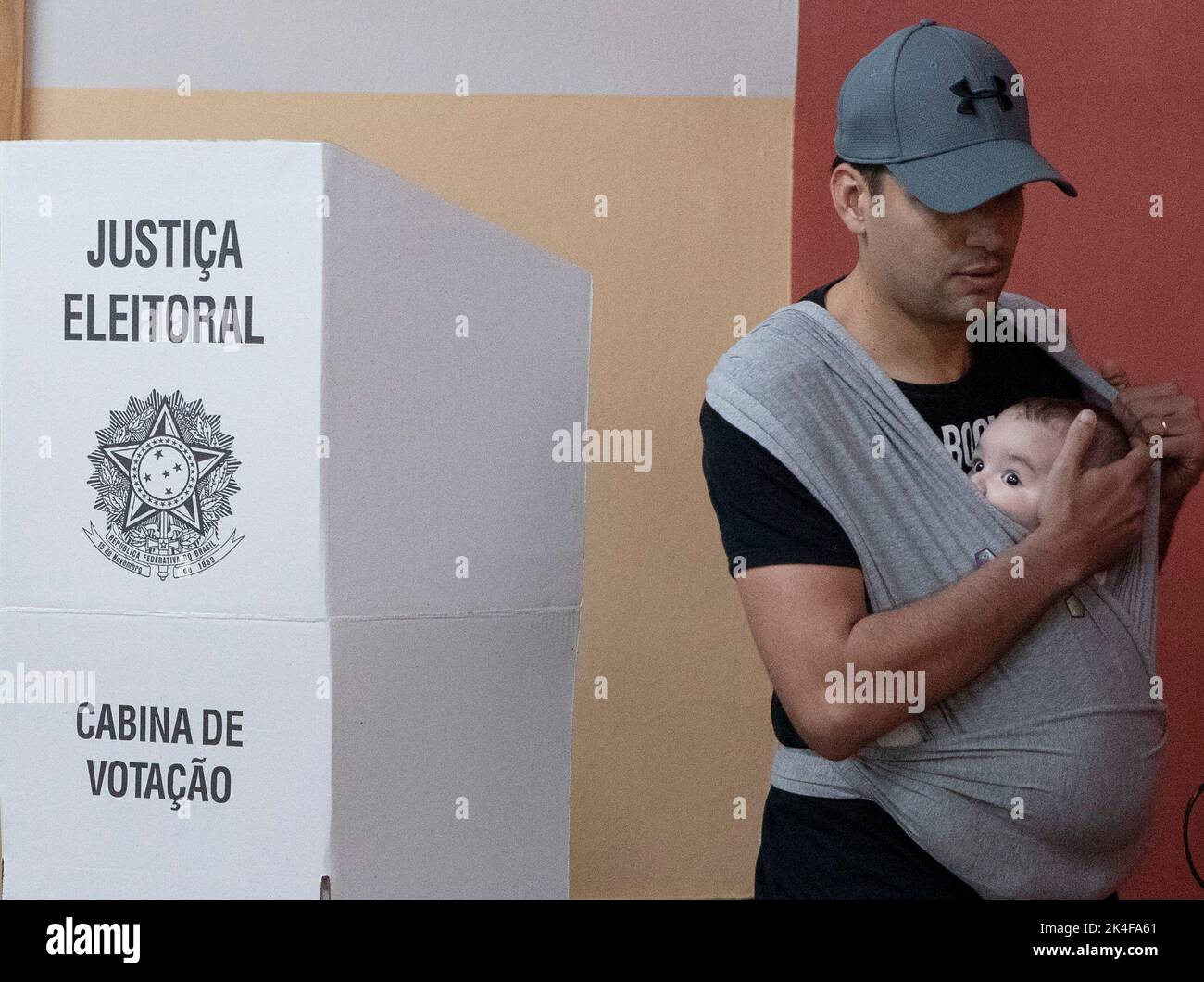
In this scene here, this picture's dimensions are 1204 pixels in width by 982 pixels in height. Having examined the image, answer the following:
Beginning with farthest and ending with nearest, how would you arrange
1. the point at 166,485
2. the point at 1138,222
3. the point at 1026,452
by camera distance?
1. the point at 1138,222
2. the point at 1026,452
3. the point at 166,485

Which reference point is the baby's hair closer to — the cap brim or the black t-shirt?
the black t-shirt

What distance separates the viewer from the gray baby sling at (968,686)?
1.01m

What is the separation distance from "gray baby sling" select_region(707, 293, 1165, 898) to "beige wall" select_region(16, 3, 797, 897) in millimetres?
1223

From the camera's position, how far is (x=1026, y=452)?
1075 millimetres

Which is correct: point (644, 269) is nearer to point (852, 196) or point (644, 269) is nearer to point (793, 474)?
point (852, 196)

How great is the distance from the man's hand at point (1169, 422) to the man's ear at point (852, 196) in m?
0.29

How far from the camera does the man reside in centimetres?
99

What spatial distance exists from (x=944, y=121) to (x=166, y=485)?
710 mm

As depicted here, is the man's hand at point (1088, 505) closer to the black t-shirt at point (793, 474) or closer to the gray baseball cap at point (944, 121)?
the black t-shirt at point (793, 474)

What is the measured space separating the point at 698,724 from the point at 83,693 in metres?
1.45

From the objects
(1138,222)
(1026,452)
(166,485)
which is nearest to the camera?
(166,485)

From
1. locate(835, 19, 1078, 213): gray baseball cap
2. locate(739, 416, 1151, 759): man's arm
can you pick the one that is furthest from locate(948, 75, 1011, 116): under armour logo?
locate(739, 416, 1151, 759): man's arm

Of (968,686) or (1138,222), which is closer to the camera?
(968,686)

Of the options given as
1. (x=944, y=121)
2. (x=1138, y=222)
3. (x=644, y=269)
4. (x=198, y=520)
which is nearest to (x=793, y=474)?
(x=944, y=121)
